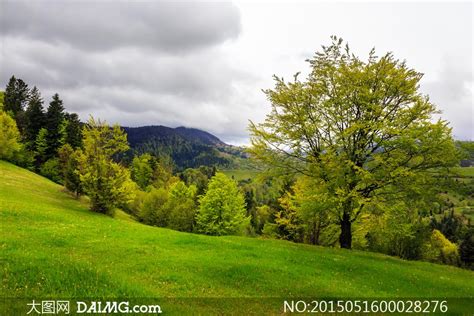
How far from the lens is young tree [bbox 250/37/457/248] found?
24.0 m

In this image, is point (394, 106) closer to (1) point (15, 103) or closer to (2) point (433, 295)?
(2) point (433, 295)

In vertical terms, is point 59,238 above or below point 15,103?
below

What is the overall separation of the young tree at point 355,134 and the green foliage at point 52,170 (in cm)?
6551

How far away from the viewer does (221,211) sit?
59312 mm

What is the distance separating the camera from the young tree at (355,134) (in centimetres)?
2405

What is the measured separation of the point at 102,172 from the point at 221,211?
21978 mm

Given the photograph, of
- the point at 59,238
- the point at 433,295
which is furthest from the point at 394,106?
the point at 59,238

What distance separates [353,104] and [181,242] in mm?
17183

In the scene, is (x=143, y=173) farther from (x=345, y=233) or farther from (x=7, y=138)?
(x=345, y=233)

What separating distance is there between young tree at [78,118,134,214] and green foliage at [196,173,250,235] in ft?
50.7

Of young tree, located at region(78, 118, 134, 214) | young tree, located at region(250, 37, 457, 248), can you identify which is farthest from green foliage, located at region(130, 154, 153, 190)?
young tree, located at region(250, 37, 457, 248)

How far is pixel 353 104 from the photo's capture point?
85.4 ft

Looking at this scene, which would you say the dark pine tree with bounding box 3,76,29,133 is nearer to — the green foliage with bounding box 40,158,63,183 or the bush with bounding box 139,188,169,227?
the green foliage with bounding box 40,158,63,183

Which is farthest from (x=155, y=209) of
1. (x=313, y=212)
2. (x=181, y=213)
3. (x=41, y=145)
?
(x=313, y=212)
